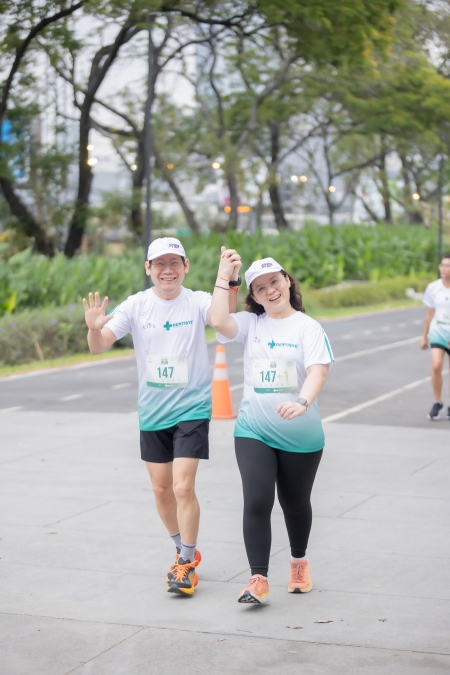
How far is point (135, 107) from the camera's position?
130 ft

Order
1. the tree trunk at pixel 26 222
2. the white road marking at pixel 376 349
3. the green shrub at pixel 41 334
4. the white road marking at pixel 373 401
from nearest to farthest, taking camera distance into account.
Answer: the white road marking at pixel 373 401 → the green shrub at pixel 41 334 → the white road marking at pixel 376 349 → the tree trunk at pixel 26 222

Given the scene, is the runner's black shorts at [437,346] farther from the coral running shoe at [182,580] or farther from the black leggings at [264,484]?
the coral running shoe at [182,580]

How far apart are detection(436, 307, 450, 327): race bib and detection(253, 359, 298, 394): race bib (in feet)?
22.5

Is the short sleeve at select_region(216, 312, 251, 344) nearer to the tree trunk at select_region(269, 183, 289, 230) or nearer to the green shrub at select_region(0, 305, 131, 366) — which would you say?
the green shrub at select_region(0, 305, 131, 366)

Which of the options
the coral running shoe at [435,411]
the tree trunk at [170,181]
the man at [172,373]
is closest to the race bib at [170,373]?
the man at [172,373]

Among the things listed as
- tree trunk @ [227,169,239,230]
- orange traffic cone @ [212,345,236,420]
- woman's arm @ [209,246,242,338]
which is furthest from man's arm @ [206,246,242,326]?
tree trunk @ [227,169,239,230]

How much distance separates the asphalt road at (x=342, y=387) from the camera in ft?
42.9

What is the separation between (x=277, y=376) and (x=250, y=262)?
2785cm

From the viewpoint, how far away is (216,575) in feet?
20.0

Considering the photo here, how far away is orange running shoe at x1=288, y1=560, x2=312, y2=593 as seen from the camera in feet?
18.7

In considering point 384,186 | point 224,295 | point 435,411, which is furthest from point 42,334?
point 384,186

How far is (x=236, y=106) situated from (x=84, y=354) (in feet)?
73.9

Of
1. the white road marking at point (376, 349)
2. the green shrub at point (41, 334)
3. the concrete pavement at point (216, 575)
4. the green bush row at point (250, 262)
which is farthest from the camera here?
the green bush row at point (250, 262)

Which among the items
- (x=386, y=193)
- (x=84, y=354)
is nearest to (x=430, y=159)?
(x=386, y=193)
